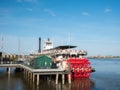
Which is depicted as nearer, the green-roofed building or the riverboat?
the green-roofed building

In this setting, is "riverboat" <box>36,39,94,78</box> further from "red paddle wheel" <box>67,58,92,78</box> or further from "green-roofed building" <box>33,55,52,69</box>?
"green-roofed building" <box>33,55,52,69</box>

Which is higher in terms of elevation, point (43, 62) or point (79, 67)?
point (43, 62)

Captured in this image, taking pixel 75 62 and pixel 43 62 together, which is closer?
pixel 43 62

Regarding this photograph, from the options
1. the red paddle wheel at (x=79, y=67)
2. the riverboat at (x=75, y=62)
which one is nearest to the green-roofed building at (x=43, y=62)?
the riverboat at (x=75, y=62)

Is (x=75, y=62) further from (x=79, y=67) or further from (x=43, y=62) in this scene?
(x=43, y=62)

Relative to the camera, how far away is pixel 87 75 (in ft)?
161

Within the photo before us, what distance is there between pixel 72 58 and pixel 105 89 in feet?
40.1

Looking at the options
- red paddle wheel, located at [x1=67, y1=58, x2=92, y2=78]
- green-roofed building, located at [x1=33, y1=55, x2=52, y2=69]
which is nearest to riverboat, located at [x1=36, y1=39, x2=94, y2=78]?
red paddle wheel, located at [x1=67, y1=58, x2=92, y2=78]

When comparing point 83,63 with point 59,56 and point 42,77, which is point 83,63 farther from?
point 42,77

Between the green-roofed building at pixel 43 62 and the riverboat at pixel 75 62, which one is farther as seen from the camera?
the riverboat at pixel 75 62

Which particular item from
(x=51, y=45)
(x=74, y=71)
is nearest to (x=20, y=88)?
(x=74, y=71)

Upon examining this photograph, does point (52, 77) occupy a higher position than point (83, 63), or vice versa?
point (83, 63)

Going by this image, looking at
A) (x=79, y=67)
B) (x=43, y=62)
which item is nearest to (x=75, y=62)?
(x=79, y=67)

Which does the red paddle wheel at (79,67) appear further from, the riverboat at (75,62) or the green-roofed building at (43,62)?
the green-roofed building at (43,62)
